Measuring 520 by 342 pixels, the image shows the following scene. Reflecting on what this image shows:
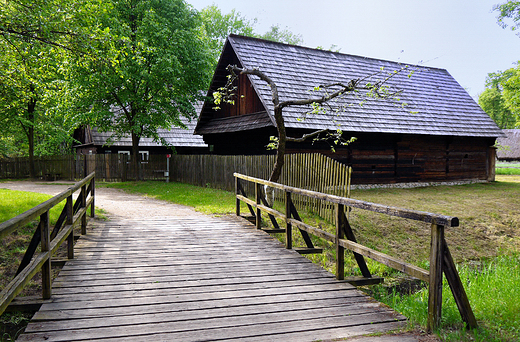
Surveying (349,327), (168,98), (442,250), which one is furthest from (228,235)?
(168,98)

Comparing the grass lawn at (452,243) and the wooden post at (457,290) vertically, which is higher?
the wooden post at (457,290)

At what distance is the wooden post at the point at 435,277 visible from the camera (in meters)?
3.58

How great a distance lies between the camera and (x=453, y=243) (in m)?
10.6

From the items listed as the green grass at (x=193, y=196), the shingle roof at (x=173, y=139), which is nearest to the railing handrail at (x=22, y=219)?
the green grass at (x=193, y=196)

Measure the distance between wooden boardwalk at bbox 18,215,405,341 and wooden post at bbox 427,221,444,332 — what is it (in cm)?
33

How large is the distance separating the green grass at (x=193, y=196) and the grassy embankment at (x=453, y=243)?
0.03 meters

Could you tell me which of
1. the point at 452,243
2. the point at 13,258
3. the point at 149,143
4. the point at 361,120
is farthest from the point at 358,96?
the point at 149,143

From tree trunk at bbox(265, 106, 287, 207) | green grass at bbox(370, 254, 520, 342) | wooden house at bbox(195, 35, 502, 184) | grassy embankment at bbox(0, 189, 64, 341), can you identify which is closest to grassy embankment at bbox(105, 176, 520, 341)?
green grass at bbox(370, 254, 520, 342)

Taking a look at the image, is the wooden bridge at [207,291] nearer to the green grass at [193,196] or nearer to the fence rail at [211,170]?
the fence rail at [211,170]

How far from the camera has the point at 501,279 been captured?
622cm

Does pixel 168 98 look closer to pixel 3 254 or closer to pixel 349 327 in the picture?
pixel 3 254

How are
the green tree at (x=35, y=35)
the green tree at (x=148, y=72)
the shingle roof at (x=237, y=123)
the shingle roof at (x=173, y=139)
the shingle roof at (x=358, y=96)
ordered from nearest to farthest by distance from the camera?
1. the green tree at (x=35, y=35)
2. the shingle roof at (x=237, y=123)
3. the shingle roof at (x=358, y=96)
4. the green tree at (x=148, y=72)
5. the shingle roof at (x=173, y=139)

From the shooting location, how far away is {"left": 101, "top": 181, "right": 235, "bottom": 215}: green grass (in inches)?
447

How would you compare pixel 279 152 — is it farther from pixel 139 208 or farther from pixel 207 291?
pixel 207 291
